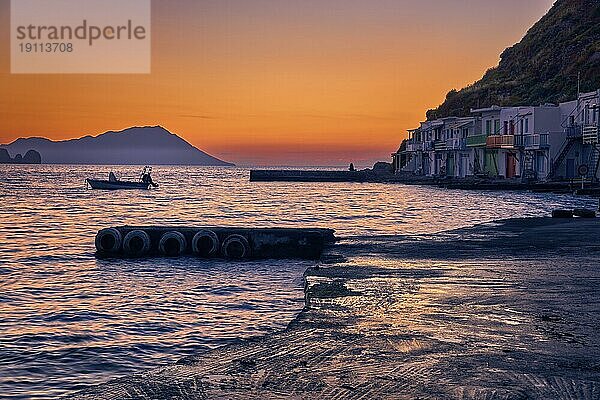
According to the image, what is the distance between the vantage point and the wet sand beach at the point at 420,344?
774 cm

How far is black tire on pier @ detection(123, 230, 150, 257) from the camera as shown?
24969 mm

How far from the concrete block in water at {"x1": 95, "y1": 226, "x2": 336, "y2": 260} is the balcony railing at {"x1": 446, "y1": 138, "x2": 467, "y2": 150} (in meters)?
75.3

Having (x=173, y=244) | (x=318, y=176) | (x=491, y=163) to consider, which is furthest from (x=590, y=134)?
(x=318, y=176)

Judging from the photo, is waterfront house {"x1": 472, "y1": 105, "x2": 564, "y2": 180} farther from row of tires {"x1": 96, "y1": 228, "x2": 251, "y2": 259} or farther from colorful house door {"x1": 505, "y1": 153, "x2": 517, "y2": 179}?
row of tires {"x1": 96, "y1": 228, "x2": 251, "y2": 259}

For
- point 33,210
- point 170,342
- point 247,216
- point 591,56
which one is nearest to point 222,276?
point 170,342

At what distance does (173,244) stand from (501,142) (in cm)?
6340

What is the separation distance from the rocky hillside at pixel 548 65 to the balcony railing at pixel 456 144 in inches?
751

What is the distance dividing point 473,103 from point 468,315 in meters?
137

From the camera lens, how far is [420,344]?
9.57 m

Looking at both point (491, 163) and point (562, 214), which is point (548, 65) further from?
point (562, 214)

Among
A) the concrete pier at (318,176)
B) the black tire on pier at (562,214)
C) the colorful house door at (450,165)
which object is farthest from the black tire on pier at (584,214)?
the concrete pier at (318,176)

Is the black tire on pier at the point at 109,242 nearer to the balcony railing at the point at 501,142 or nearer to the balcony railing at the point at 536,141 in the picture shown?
the balcony railing at the point at 536,141

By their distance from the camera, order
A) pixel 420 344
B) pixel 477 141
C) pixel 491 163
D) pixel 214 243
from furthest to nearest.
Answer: pixel 491 163 → pixel 477 141 → pixel 214 243 → pixel 420 344

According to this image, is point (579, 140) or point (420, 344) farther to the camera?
point (579, 140)
